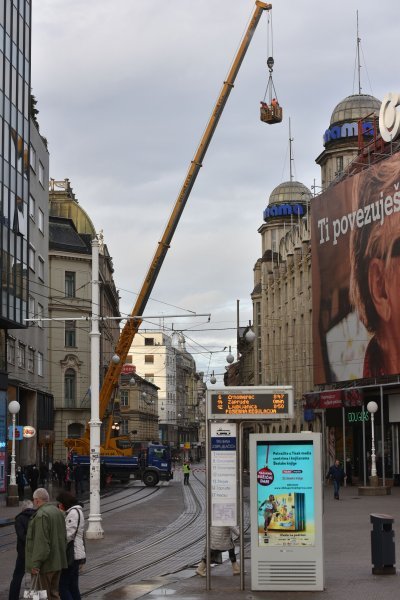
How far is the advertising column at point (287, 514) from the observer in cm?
1573

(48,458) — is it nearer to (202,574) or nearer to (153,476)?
(153,476)

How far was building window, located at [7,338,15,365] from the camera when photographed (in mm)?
53978

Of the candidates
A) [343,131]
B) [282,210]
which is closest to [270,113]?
[343,131]

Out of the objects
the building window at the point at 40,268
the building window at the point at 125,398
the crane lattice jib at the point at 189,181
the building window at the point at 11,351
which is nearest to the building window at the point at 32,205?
the building window at the point at 40,268

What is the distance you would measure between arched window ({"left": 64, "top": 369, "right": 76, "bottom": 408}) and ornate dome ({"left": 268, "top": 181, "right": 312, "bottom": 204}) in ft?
115

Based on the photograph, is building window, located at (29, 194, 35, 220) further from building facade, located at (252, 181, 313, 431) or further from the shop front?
the shop front

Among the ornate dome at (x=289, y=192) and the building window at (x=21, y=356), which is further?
the ornate dome at (x=289, y=192)

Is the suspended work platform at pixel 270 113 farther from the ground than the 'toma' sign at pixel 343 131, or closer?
closer

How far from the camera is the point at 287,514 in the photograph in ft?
51.9

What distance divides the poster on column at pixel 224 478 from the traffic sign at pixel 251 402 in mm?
763

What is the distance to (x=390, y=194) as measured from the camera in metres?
54.4

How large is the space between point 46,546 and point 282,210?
97455 mm

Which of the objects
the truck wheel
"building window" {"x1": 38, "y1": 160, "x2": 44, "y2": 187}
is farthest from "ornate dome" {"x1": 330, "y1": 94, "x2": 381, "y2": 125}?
the truck wheel

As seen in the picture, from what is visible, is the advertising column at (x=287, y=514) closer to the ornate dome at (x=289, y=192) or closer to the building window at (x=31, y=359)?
the building window at (x=31, y=359)
